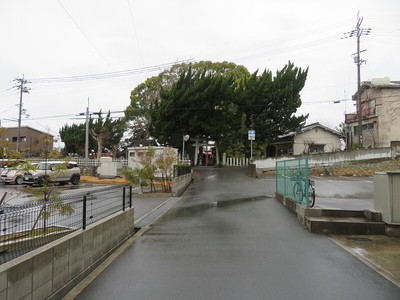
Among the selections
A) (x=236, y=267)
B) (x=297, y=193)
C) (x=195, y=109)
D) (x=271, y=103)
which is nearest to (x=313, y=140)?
(x=271, y=103)

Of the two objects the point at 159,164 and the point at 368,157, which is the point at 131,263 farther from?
the point at 368,157

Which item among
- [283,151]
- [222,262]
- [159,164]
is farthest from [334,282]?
[283,151]

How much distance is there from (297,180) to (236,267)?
4.92 m

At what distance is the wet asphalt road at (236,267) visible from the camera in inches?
147

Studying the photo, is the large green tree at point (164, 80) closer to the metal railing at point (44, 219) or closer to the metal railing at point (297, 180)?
the metal railing at point (297, 180)

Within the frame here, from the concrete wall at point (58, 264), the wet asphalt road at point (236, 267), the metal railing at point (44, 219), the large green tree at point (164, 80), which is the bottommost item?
the wet asphalt road at point (236, 267)

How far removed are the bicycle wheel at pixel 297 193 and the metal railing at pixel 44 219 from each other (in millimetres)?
5400

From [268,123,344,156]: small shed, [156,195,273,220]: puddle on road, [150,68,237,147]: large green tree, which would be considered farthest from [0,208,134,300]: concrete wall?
[268,123,344,156]: small shed

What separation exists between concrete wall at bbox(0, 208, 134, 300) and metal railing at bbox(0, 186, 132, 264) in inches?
10.7

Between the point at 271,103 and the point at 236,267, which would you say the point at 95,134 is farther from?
the point at 236,267

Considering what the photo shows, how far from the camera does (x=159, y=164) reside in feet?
48.7

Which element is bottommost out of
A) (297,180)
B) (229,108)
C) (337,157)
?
(297,180)

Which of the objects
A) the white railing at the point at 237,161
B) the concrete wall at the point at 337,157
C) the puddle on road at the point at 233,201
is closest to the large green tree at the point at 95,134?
the white railing at the point at 237,161

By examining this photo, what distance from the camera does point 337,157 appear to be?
24234 millimetres
